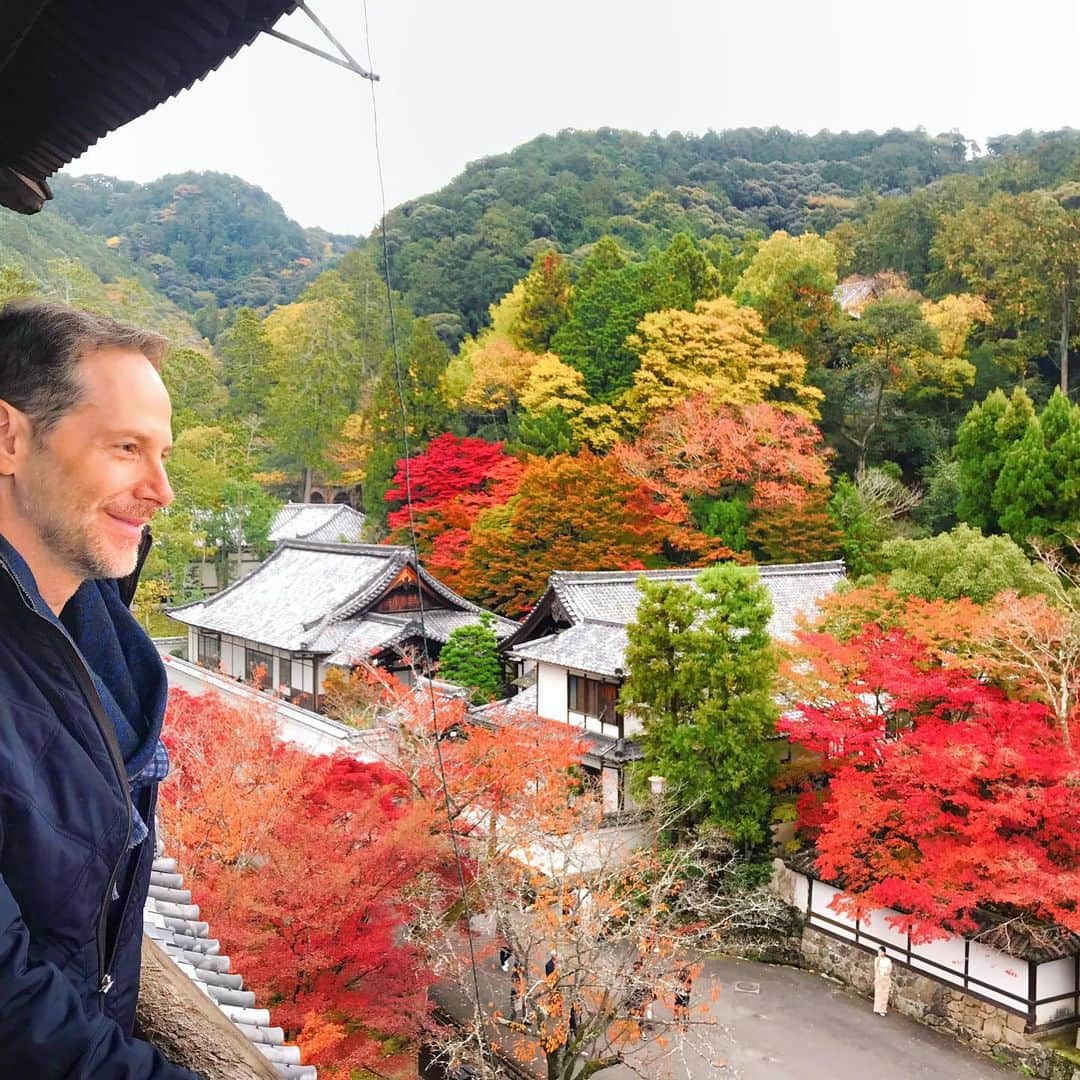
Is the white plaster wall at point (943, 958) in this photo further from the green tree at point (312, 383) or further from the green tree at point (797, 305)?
the green tree at point (312, 383)

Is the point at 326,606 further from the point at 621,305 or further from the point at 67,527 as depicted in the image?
the point at 67,527

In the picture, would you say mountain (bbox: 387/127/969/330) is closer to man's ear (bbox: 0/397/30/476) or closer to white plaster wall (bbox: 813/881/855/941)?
white plaster wall (bbox: 813/881/855/941)

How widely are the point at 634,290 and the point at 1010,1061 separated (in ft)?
59.8

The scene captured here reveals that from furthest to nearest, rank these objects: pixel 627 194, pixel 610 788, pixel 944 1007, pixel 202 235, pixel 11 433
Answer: pixel 627 194 → pixel 202 235 → pixel 610 788 → pixel 944 1007 → pixel 11 433

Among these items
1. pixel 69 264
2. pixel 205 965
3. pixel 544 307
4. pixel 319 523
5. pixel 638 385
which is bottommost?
pixel 319 523

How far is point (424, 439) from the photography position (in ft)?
80.7

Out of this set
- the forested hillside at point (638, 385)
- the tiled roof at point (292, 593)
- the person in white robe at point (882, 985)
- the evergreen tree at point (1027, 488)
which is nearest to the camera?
the person in white robe at point (882, 985)

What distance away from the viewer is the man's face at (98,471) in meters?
1.18

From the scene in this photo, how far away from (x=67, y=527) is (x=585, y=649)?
1343 cm

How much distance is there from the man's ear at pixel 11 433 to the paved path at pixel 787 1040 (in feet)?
28.0

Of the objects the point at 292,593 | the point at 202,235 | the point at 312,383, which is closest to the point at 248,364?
the point at 312,383

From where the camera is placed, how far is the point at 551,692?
15.1 metres

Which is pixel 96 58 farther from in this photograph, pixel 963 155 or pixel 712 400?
pixel 963 155

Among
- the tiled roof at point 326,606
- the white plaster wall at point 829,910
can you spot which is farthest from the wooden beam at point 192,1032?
the tiled roof at point 326,606
